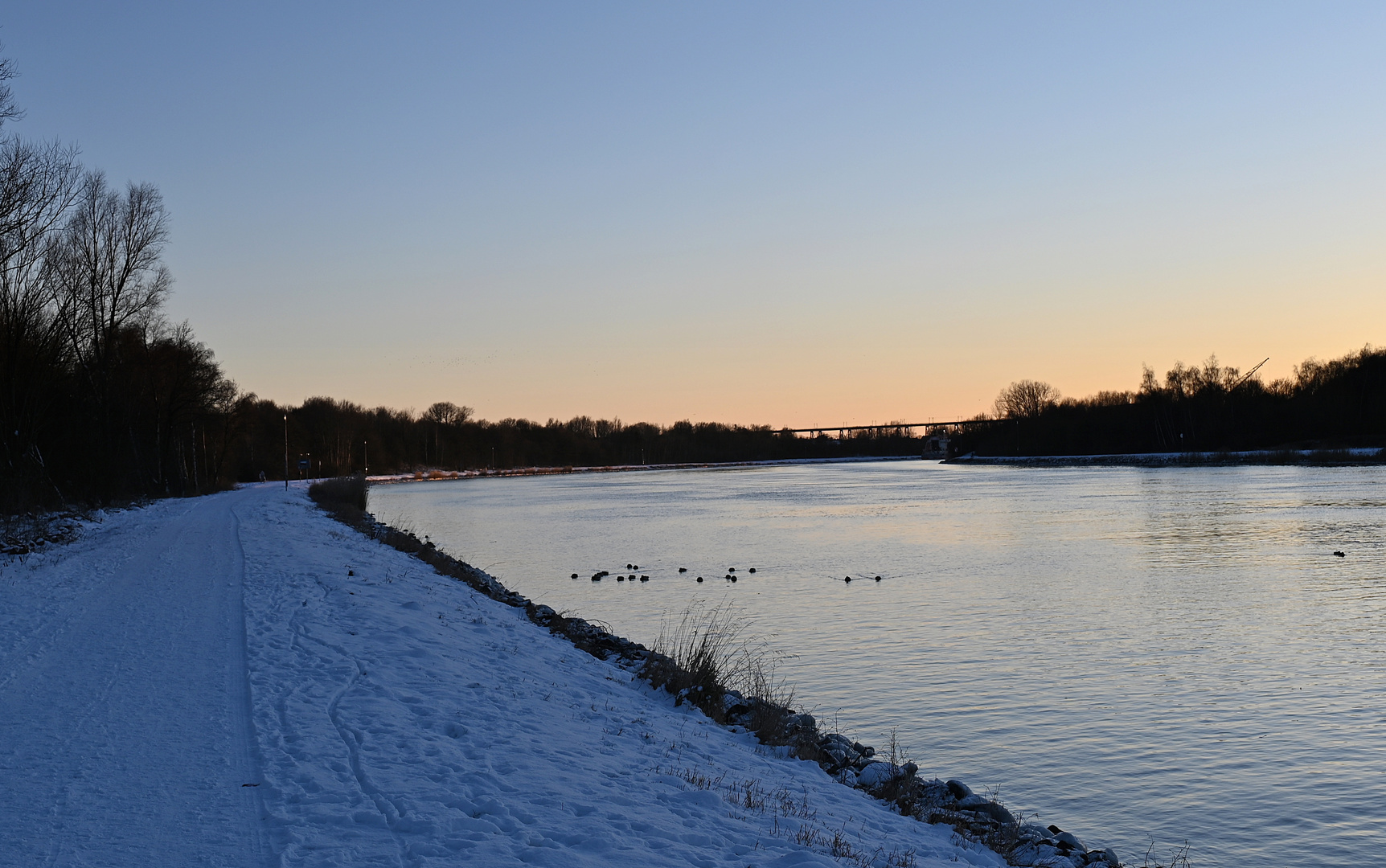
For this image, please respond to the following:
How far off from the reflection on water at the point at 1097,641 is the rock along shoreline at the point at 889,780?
2.64 feet

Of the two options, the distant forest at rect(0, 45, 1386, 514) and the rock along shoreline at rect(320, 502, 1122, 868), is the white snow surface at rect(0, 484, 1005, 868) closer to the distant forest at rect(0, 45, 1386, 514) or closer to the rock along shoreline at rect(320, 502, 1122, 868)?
the rock along shoreline at rect(320, 502, 1122, 868)

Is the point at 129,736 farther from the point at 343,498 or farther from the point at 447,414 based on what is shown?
the point at 447,414

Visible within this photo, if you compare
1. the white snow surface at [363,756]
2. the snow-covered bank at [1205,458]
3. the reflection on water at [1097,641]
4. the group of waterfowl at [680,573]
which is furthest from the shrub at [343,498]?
the snow-covered bank at [1205,458]

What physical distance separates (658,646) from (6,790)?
35.3ft

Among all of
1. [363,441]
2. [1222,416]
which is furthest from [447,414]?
[1222,416]

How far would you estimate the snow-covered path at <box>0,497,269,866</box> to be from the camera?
5.20 meters

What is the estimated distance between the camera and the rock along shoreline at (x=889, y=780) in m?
7.93

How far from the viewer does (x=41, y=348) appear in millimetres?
32656

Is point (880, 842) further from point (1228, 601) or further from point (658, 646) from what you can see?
point (1228, 601)

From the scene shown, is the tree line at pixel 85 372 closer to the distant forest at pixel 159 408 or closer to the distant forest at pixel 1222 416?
the distant forest at pixel 159 408

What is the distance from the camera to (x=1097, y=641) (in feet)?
55.1

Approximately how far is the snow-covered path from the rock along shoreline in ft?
17.4

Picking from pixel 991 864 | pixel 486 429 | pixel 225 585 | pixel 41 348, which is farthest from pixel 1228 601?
pixel 486 429

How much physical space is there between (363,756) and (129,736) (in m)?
1.83
